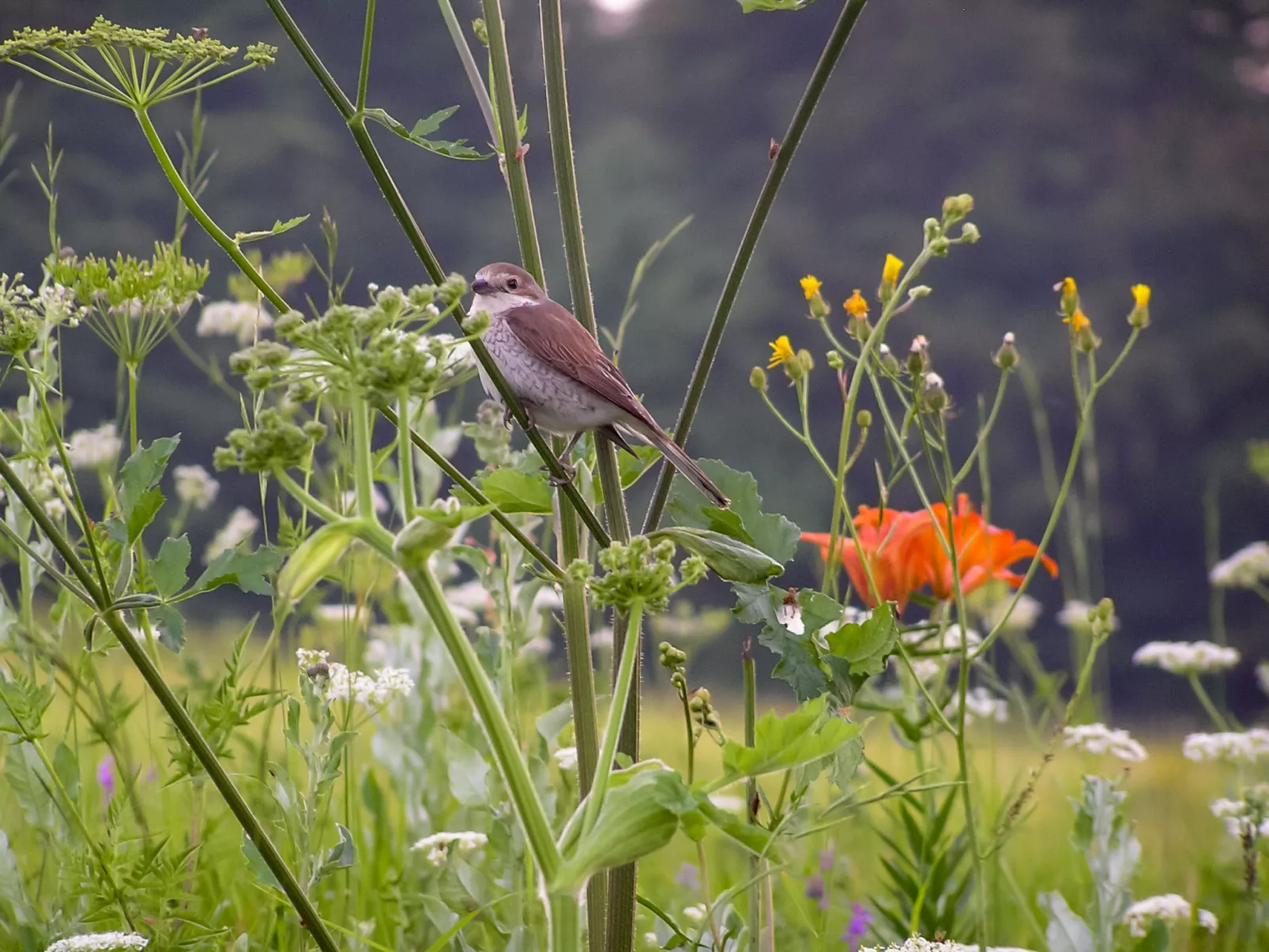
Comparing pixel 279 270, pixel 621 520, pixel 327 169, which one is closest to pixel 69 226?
pixel 327 169

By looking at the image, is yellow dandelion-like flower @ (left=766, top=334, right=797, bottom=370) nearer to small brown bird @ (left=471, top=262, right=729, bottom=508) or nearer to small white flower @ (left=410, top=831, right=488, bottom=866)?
small brown bird @ (left=471, top=262, right=729, bottom=508)

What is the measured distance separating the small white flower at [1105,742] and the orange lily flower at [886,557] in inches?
22.3

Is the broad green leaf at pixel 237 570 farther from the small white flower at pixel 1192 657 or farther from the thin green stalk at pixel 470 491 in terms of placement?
the small white flower at pixel 1192 657

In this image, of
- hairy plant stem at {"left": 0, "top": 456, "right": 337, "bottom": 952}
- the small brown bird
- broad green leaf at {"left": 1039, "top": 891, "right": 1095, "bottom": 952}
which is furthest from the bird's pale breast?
broad green leaf at {"left": 1039, "top": 891, "right": 1095, "bottom": 952}

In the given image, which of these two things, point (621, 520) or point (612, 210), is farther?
point (612, 210)

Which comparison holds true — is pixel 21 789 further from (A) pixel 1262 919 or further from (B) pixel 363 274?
(B) pixel 363 274

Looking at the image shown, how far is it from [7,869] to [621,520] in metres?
0.90

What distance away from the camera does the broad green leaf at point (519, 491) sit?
1.11 m

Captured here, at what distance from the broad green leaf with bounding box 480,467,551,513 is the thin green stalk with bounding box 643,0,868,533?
0.34 ft

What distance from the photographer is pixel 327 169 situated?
9570mm

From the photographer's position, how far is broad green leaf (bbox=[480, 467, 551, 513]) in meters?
1.11

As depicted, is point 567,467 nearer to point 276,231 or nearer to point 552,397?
point 552,397

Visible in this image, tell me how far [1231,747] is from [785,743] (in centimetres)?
184

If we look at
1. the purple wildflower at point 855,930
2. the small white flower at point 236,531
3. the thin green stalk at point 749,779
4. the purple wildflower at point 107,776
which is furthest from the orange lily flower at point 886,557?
the purple wildflower at point 107,776
